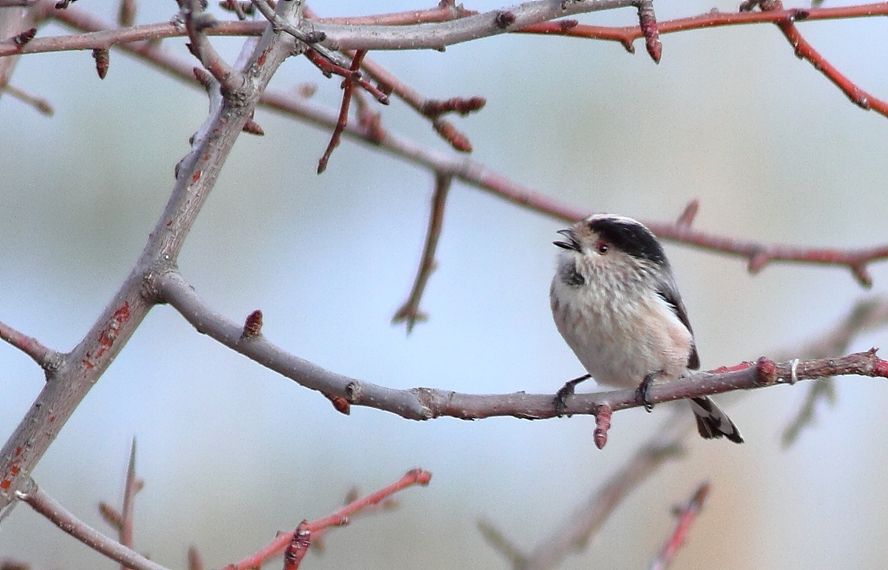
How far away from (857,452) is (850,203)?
2.36 metres

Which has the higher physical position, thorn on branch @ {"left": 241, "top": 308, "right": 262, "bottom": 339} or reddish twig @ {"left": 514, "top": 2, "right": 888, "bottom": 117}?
reddish twig @ {"left": 514, "top": 2, "right": 888, "bottom": 117}

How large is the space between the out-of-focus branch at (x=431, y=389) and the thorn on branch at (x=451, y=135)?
0.83 metres

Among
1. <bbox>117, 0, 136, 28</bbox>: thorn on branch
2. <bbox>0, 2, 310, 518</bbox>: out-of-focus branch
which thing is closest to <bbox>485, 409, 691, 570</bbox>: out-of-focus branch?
<bbox>0, 2, 310, 518</bbox>: out-of-focus branch

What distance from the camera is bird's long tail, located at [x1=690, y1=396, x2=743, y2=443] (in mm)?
4312

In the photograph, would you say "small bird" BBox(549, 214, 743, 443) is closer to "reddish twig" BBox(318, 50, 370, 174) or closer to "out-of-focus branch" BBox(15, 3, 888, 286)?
"out-of-focus branch" BBox(15, 3, 888, 286)

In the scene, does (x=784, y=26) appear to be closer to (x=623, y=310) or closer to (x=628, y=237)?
(x=623, y=310)

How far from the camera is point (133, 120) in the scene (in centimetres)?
990

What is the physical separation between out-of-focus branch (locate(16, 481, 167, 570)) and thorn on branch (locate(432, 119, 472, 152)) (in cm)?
136

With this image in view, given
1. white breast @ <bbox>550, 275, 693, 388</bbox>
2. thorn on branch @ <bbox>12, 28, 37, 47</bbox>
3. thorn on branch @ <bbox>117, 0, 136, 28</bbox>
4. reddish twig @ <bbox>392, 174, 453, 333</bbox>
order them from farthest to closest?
white breast @ <bbox>550, 275, 693, 388</bbox>, reddish twig @ <bbox>392, 174, 453, 333</bbox>, thorn on branch @ <bbox>117, 0, 136, 28</bbox>, thorn on branch @ <bbox>12, 28, 37, 47</bbox>

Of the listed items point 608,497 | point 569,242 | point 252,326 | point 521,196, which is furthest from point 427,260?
point 252,326

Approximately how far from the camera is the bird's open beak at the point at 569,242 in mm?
4305

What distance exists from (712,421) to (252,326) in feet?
9.03

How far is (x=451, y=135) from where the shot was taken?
291cm

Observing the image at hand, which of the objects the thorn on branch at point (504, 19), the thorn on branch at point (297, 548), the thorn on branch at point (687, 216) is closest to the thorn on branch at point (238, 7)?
the thorn on branch at point (504, 19)
